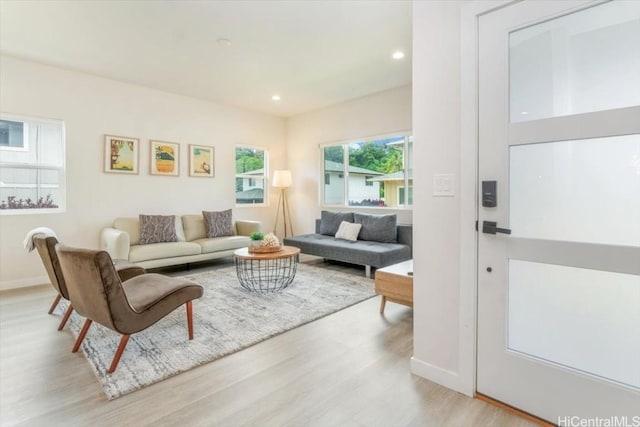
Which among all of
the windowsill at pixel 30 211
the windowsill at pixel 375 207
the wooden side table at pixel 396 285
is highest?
the windowsill at pixel 375 207

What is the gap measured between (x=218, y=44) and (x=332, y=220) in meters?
3.22

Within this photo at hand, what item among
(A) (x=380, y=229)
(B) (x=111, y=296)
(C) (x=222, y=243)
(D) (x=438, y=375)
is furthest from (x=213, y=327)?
(A) (x=380, y=229)

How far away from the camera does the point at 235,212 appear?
604 centimetres

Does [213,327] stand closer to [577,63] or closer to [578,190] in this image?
[578,190]

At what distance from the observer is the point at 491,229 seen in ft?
5.36

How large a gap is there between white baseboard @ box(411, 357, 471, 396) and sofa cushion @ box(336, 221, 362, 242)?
306 cm

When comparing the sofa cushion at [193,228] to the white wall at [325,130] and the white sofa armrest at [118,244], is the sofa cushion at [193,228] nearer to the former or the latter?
the white sofa armrest at [118,244]

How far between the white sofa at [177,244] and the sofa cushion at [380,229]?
188cm

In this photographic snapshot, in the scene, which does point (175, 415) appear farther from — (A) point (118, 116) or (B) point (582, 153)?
(A) point (118, 116)

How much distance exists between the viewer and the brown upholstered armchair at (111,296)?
6.30ft

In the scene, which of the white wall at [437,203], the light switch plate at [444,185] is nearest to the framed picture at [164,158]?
the white wall at [437,203]

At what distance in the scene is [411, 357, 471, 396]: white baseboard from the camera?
1767 mm

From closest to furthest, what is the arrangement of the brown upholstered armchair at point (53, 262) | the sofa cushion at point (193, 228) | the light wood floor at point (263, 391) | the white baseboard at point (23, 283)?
the light wood floor at point (263, 391)
the brown upholstered armchair at point (53, 262)
the white baseboard at point (23, 283)
the sofa cushion at point (193, 228)

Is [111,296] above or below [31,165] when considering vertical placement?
below
